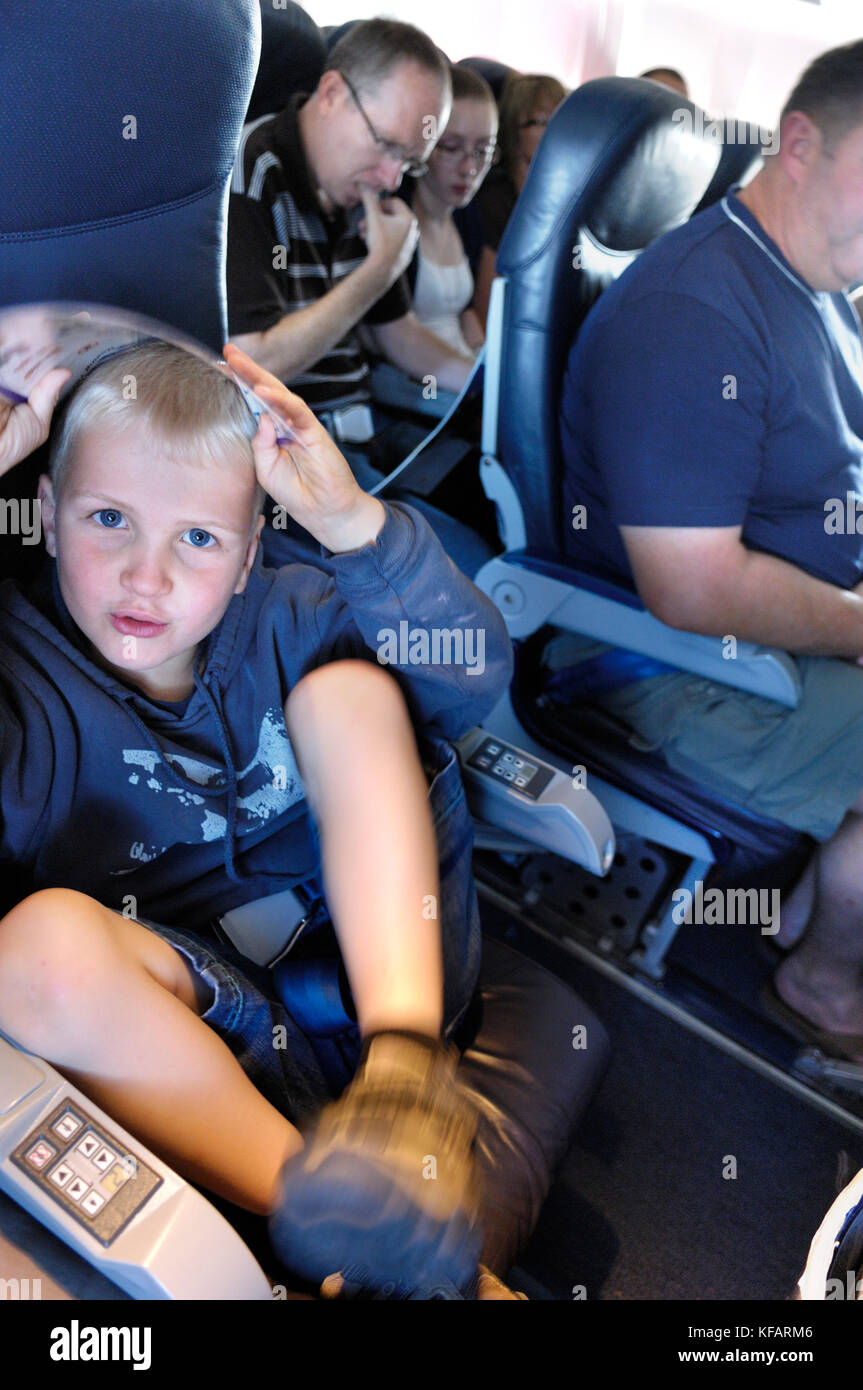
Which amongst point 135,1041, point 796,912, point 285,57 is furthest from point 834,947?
point 285,57

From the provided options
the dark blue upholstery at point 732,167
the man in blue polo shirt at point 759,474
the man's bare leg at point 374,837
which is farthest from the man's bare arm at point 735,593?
the dark blue upholstery at point 732,167

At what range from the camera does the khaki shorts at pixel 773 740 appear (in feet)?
4.77

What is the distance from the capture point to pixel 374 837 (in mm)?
975

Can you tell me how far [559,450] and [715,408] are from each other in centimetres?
29

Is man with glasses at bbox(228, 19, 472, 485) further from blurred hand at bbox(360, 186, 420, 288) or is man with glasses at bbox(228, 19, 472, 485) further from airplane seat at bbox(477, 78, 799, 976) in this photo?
airplane seat at bbox(477, 78, 799, 976)

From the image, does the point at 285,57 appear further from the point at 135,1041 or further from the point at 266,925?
the point at 135,1041

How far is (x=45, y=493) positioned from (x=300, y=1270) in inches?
28.5

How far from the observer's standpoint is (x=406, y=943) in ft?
3.04

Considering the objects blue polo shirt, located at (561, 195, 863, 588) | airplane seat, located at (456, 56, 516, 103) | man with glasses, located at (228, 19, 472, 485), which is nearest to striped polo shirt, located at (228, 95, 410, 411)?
man with glasses, located at (228, 19, 472, 485)

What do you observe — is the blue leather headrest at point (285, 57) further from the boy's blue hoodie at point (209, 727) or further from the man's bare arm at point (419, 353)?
the boy's blue hoodie at point (209, 727)

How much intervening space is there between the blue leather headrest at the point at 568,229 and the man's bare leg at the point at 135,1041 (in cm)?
100

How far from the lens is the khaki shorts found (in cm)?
146
